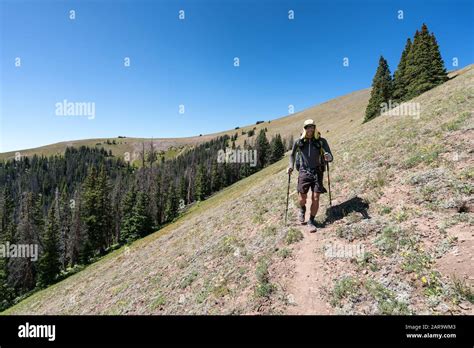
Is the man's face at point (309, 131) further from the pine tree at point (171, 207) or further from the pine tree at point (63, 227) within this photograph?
the pine tree at point (171, 207)

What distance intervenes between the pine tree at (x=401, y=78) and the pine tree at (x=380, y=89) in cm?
117

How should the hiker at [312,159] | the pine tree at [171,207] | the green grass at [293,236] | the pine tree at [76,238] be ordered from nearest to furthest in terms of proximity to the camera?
the hiker at [312,159], the green grass at [293,236], the pine tree at [76,238], the pine tree at [171,207]

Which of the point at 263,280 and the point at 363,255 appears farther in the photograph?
the point at 263,280

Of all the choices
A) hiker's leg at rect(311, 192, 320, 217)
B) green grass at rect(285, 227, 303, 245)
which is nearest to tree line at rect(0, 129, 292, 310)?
green grass at rect(285, 227, 303, 245)

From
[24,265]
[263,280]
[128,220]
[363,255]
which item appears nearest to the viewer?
[363,255]

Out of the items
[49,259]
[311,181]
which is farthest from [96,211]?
[311,181]

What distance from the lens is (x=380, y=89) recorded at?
185 ft

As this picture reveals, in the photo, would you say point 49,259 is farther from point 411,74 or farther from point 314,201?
point 411,74

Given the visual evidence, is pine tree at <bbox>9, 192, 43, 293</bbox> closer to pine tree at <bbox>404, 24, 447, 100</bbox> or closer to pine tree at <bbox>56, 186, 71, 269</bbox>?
pine tree at <bbox>56, 186, 71, 269</bbox>

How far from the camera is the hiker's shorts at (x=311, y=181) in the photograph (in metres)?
9.29

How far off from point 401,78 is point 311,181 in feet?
197

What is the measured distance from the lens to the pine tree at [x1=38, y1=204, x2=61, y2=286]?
4619 cm

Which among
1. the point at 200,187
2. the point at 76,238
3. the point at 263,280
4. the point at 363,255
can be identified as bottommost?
the point at 76,238

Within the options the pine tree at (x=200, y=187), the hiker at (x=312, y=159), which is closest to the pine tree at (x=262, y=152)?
the pine tree at (x=200, y=187)
